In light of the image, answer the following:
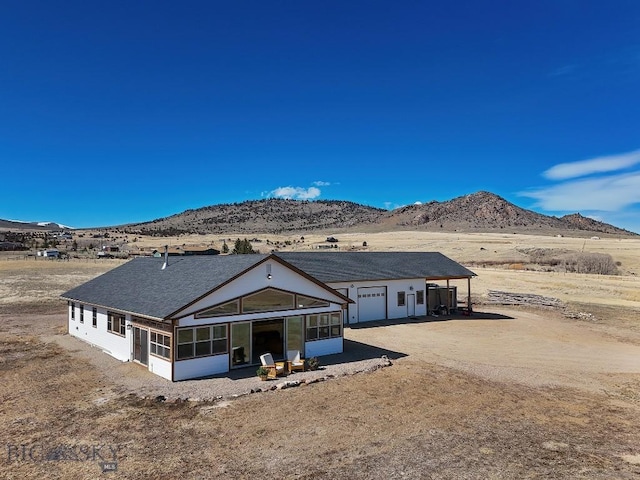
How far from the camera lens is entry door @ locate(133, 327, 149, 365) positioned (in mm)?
19734

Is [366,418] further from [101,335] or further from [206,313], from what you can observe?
[101,335]

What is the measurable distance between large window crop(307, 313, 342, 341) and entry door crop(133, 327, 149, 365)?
6.82m

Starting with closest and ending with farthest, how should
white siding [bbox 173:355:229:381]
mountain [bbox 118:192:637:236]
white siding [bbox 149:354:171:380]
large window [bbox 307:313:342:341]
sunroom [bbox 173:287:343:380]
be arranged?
white siding [bbox 173:355:229:381]
white siding [bbox 149:354:171:380]
sunroom [bbox 173:287:343:380]
large window [bbox 307:313:342:341]
mountain [bbox 118:192:637:236]

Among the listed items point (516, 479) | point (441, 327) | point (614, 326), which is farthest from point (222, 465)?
point (614, 326)

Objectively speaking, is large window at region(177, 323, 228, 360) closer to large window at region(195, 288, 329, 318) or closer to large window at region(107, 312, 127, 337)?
large window at region(195, 288, 329, 318)

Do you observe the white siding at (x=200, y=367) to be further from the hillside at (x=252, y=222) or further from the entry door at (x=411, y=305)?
the hillside at (x=252, y=222)

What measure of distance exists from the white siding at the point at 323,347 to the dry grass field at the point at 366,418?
2.56 metres

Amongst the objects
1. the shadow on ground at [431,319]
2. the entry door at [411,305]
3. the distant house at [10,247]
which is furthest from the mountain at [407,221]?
the entry door at [411,305]

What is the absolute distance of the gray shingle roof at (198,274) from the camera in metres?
19.7

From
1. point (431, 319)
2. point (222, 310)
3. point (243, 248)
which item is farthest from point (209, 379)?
point (243, 248)

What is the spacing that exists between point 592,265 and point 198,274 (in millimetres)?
56061

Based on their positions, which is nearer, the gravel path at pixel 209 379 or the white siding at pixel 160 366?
the gravel path at pixel 209 379

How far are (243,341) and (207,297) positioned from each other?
2556mm

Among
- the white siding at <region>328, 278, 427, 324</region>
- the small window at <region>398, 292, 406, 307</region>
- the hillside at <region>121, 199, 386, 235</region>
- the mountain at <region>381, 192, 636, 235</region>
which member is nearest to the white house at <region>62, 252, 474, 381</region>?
the white siding at <region>328, 278, 427, 324</region>
